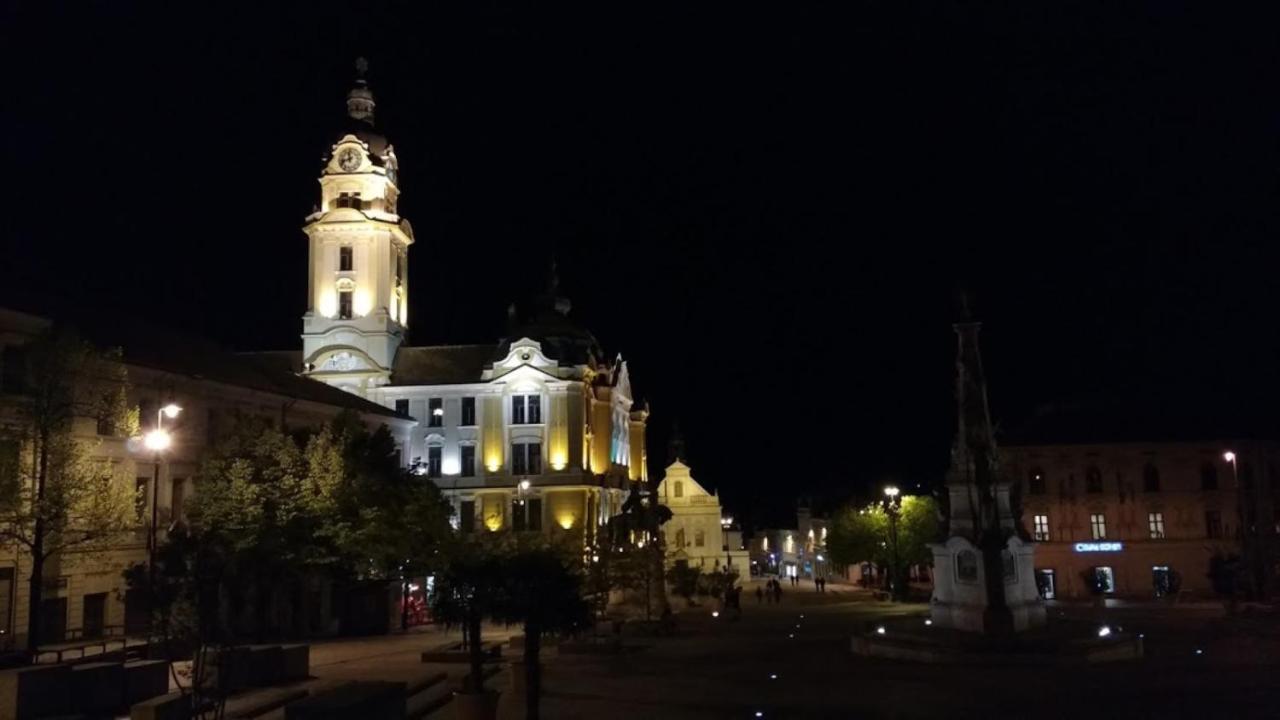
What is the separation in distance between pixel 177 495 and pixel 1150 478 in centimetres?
4902

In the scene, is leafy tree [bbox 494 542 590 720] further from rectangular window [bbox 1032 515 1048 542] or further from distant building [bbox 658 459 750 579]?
distant building [bbox 658 459 750 579]

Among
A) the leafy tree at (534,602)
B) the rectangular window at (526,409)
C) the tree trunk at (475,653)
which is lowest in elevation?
the tree trunk at (475,653)

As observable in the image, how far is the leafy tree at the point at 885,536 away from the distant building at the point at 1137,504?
587cm

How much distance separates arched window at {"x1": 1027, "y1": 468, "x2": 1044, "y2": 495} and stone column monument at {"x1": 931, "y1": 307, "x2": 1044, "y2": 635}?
99.9ft

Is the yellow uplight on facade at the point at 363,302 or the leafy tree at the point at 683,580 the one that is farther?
the yellow uplight on facade at the point at 363,302

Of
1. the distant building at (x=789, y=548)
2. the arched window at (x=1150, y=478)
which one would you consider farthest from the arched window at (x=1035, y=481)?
the distant building at (x=789, y=548)

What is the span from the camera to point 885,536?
6456 cm

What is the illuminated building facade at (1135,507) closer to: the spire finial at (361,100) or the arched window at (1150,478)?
the arched window at (1150,478)

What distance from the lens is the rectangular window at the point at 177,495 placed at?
127 ft

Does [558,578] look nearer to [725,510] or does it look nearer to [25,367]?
[25,367]

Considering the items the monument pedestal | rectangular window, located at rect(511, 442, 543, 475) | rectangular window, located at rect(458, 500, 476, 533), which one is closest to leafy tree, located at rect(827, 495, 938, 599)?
rectangular window, located at rect(511, 442, 543, 475)

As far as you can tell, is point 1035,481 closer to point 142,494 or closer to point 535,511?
point 535,511

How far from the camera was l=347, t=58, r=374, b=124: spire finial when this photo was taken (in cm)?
7300

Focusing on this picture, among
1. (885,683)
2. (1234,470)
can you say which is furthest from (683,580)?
(885,683)
